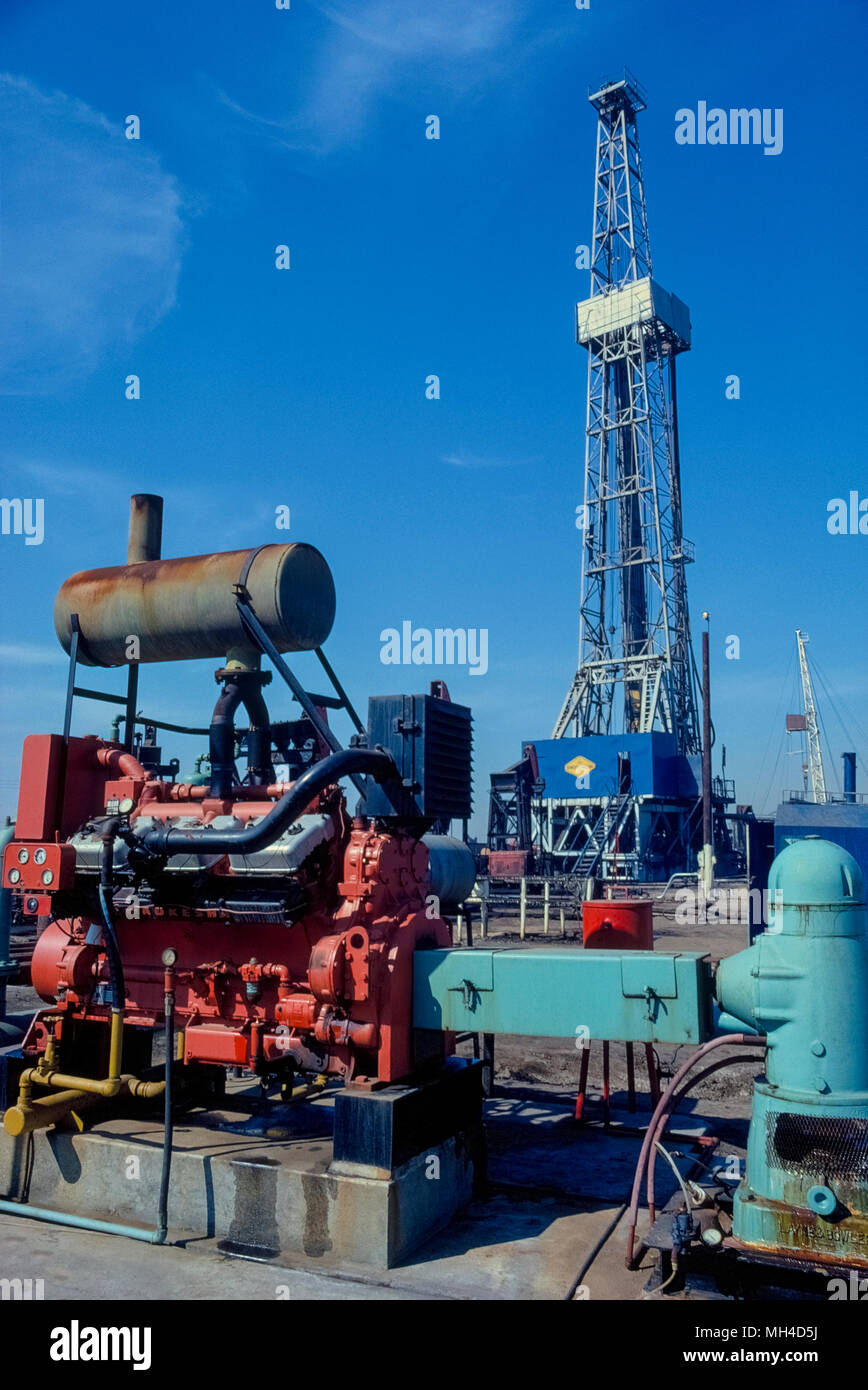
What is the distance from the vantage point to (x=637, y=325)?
48688 mm

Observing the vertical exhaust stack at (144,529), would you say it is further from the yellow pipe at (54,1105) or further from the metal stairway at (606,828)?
the metal stairway at (606,828)

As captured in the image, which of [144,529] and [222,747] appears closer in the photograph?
[222,747]

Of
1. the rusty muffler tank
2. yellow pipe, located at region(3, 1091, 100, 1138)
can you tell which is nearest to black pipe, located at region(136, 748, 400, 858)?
the rusty muffler tank

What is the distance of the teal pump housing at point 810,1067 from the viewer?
479 centimetres

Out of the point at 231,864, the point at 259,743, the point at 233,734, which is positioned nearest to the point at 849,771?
the point at 259,743

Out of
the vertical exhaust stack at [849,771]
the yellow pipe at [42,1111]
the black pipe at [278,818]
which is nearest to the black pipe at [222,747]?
the black pipe at [278,818]

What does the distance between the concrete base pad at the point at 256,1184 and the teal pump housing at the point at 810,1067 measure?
80.3 inches

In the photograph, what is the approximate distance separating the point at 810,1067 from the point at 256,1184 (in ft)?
11.3

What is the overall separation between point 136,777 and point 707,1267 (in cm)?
523

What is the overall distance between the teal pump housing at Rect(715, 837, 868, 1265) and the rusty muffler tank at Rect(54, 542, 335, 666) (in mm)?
4082

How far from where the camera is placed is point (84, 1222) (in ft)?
21.3

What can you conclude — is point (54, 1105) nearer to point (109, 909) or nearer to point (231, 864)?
point (109, 909)
